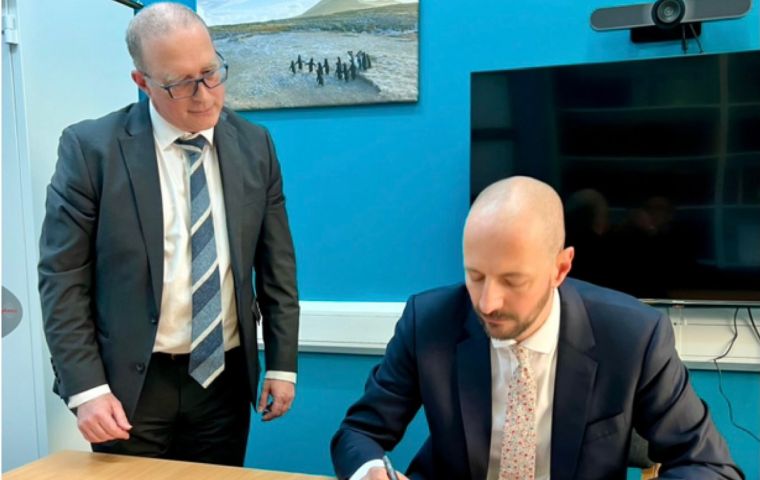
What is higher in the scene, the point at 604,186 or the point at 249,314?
the point at 604,186

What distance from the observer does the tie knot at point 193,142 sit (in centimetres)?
153

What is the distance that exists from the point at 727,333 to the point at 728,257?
0.29 meters

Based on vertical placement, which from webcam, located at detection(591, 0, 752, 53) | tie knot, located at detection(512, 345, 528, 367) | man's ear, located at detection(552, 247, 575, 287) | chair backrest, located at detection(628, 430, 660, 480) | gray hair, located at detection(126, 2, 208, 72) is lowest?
chair backrest, located at detection(628, 430, 660, 480)

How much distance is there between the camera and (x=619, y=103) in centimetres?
199

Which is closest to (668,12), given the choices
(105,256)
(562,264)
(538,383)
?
(562,264)

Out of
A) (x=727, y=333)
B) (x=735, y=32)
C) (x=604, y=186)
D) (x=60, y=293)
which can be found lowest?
(x=727, y=333)

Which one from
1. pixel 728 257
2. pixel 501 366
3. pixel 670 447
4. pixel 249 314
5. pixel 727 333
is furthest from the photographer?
pixel 727 333

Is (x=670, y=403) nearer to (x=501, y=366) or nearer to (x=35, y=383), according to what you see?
(x=501, y=366)

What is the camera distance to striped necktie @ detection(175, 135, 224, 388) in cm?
148

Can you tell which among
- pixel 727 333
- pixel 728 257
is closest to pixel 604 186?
pixel 728 257

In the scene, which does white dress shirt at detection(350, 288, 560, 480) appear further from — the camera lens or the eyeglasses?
the camera lens

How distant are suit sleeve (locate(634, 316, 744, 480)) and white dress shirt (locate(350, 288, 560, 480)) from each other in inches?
6.5

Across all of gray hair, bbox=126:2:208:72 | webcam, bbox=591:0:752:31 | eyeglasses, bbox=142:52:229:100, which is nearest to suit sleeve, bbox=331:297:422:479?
eyeglasses, bbox=142:52:229:100

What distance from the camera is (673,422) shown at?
115 cm
